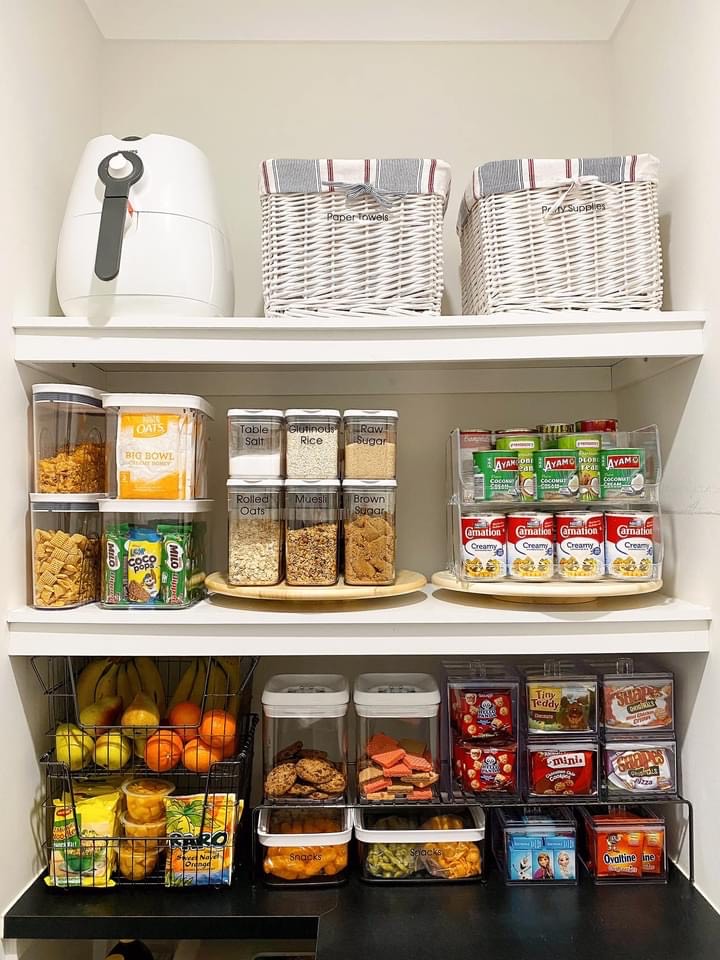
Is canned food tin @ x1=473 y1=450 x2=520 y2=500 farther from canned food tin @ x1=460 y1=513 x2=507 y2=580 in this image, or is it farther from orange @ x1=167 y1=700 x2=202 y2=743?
orange @ x1=167 y1=700 x2=202 y2=743

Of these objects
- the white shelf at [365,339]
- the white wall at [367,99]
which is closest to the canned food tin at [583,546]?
the white shelf at [365,339]

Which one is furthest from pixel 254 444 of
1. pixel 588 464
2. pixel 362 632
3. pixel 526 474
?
pixel 588 464

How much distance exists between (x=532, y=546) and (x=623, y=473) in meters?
0.21

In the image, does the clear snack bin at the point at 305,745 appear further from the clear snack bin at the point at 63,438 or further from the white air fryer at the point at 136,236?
the white air fryer at the point at 136,236

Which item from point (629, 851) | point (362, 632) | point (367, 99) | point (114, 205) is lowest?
point (629, 851)

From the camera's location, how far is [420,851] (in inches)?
52.2

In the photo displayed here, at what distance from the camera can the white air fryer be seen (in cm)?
129

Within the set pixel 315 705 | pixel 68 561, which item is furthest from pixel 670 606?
pixel 68 561

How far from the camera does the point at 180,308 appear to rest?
4.35 feet

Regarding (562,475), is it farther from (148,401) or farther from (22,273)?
(22,273)

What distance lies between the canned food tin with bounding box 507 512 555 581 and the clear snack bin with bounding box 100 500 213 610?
0.58 metres

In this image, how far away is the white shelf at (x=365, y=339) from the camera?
1282 millimetres

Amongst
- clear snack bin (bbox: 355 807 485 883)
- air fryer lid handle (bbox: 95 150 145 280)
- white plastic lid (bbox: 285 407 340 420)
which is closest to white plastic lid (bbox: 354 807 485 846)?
clear snack bin (bbox: 355 807 485 883)

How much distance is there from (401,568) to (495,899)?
0.67 m
